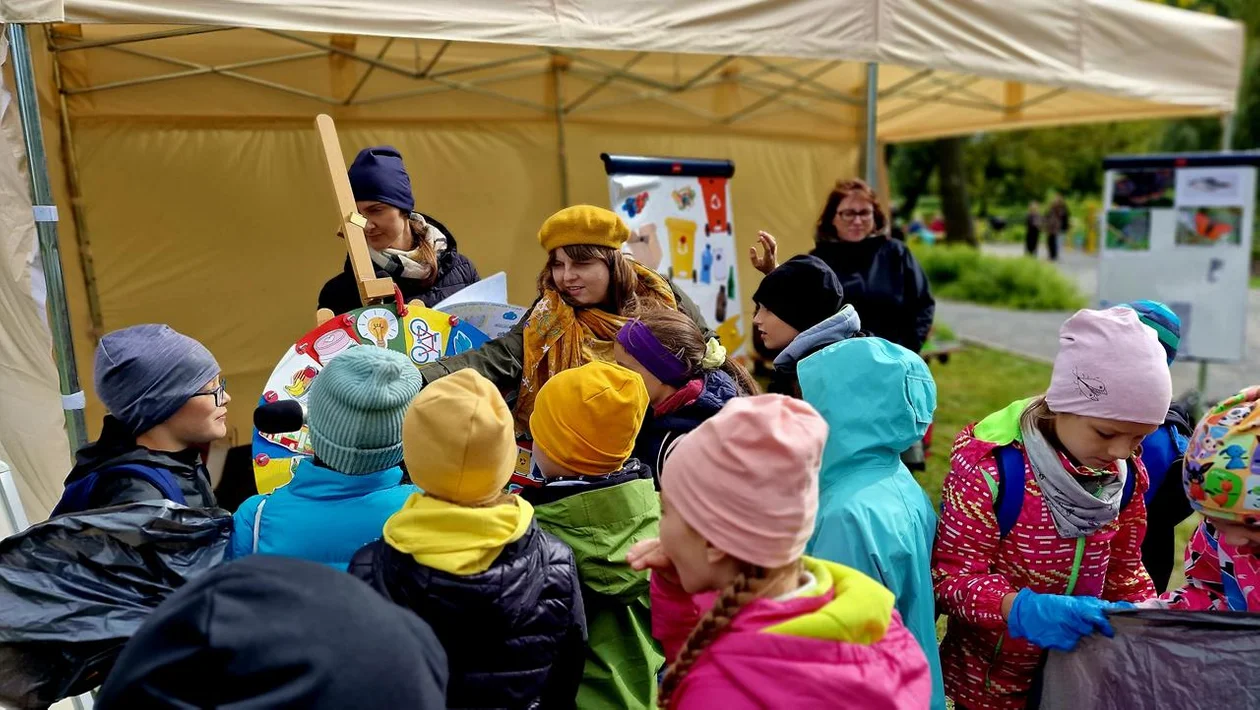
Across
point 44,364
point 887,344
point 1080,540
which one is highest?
point 887,344

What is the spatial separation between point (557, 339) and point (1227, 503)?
1.87 m

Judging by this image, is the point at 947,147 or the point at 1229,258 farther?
the point at 947,147

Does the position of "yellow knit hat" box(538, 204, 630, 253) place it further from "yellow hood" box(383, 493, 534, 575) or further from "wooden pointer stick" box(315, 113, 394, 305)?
"yellow hood" box(383, 493, 534, 575)

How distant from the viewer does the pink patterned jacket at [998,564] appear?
2057 millimetres

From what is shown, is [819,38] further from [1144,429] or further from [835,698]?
[835,698]

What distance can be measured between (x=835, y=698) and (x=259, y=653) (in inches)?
31.0

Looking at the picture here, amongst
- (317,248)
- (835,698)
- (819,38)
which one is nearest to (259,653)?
(835,698)

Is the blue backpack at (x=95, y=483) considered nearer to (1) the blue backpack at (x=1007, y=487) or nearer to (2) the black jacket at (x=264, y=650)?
(2) the black jacket at (x=264, y=650)

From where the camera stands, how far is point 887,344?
209 cm

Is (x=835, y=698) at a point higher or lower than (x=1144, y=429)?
lower

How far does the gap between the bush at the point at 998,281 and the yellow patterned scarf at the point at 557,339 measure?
12270 millimetres

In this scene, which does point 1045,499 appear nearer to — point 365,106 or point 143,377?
point 143,377

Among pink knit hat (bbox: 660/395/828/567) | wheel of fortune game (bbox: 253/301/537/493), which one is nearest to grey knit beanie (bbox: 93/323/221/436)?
wheel of fortune game (bbox: 253/301/537/493)

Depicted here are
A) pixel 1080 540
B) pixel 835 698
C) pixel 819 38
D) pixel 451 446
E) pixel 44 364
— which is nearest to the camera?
pixel 835 698
